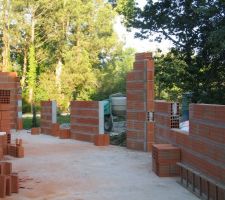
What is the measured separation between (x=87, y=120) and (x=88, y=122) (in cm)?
10

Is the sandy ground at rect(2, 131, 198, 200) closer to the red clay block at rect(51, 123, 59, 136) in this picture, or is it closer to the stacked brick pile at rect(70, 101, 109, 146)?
the stacked brick pile at rect(70, 101, 109, 146)

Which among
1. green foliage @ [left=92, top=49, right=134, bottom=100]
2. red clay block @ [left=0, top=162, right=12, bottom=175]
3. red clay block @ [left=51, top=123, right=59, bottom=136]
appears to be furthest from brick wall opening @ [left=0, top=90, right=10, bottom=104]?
green foliage @ [left=92, top=49, right=134, bottom=100]

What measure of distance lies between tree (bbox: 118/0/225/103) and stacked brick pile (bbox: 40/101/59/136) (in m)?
5.14

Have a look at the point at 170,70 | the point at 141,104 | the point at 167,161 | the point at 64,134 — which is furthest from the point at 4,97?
the point at 167,161

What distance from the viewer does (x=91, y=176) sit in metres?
9.21

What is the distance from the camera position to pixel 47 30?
38781 millimetres

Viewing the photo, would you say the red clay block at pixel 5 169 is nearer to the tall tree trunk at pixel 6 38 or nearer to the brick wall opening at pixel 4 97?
the brick wall opening at pixel 4 97

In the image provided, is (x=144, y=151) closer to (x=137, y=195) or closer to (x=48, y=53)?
(x=137, y=195)

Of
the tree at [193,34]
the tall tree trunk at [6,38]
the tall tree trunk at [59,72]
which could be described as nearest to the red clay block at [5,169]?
the tree at [193,34]

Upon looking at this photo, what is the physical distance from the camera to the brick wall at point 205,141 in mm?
6758

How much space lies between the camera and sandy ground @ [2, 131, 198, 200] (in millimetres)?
7455

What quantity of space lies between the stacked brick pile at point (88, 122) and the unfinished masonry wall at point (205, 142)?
A: 6334mm

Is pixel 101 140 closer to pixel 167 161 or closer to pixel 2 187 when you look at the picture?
pixel 167 161

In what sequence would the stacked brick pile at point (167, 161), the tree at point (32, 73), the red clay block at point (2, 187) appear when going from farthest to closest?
the tree at point (32, 73)
the stacked brick pile at point (167, 161)
the red clay block at point (2, 187)
